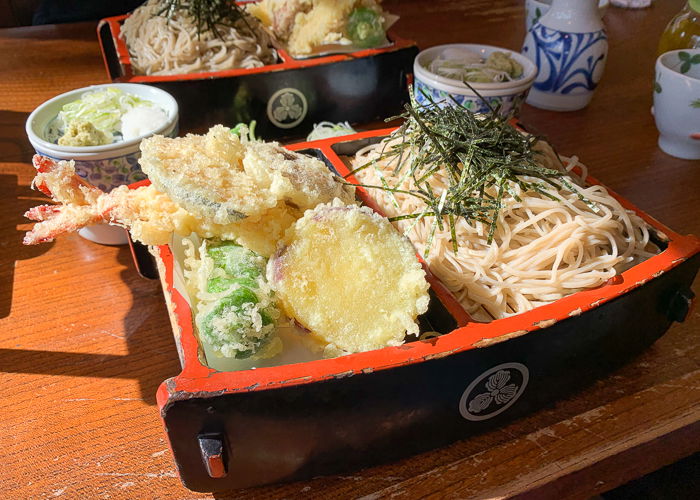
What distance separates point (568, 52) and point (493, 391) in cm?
198

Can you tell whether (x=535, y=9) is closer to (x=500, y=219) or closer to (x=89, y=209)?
(x=500, y=219)

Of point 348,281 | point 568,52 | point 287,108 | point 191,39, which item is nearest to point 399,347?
point 348,281

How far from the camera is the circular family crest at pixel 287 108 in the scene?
2312 mm

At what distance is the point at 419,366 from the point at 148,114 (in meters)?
1.30

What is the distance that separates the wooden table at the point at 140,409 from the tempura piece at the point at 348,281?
0.34m

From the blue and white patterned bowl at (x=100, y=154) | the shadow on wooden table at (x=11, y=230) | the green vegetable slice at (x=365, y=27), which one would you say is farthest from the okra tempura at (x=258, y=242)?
the green vegetable slice at (x=365, y=27)

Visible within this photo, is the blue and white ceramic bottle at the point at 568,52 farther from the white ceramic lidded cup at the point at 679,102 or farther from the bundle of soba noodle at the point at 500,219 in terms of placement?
the bundle of soba noodle at the point at 500,219

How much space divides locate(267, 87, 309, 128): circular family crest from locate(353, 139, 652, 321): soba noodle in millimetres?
1069

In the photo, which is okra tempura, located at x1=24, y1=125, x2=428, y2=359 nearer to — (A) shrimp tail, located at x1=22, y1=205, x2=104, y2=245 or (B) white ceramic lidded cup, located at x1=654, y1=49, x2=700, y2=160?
(A) shrimp tail, located at x1=22, y1=205, x2=104, y2=245

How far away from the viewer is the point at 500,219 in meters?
1.45

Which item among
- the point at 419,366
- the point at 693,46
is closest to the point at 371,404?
the point at 419,366

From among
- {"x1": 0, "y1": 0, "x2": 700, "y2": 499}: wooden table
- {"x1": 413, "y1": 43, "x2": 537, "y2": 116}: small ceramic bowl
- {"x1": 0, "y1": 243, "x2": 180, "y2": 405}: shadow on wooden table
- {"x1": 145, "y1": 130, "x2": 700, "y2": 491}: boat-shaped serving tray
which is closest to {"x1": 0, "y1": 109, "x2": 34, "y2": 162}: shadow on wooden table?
{"x1": 0, "y1": 0, "x2": 700, "y2": 499}: wooden table

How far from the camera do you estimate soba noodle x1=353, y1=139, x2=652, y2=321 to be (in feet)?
4.36

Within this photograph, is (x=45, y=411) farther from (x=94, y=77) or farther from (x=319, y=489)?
(x=94, y=77)
